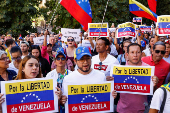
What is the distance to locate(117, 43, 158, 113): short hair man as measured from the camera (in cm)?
358

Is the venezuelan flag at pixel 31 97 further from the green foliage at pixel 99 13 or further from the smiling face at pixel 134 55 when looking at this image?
the green foliage at pixel 99 13

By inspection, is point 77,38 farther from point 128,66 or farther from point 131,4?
point 128,66

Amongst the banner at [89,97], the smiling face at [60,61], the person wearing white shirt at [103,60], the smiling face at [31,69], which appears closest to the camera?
the banner at [89,97]

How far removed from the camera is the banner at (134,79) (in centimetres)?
365

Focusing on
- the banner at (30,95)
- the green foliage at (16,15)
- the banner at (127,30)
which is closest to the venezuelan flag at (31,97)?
the banner at (30,95)

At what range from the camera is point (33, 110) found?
327cm

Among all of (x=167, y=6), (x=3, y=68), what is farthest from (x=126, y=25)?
(x=167, y=6)

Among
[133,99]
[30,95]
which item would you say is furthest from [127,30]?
[30,95]

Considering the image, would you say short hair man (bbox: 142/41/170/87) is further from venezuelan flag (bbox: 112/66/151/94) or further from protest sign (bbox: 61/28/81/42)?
protest sign (bbox: 61/28/81/42)

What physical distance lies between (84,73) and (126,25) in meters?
5.22

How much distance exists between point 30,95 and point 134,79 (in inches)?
64.7

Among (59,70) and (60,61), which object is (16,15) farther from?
(59,70)

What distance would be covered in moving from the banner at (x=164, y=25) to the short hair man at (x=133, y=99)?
14.0 ft

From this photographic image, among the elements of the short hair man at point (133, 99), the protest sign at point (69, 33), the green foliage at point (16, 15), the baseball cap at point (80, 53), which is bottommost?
the short hair man at point (133, 99)
